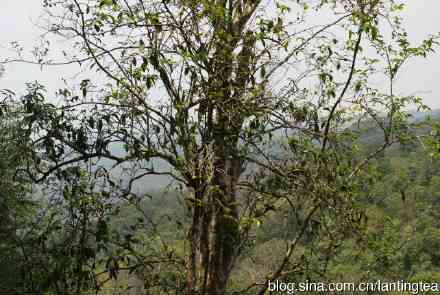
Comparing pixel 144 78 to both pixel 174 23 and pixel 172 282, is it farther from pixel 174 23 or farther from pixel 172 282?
pixel 172 282

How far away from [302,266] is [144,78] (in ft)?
6.16

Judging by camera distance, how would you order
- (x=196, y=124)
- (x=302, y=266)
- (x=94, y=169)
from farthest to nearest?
(x=302, y=266) < (x=94, y=169) < (x=196, y=124)

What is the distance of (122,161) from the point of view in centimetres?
292

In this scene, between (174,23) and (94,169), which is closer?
(174,23)

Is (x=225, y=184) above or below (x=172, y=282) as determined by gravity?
above

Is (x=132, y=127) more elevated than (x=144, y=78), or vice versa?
(x=144, y=78)

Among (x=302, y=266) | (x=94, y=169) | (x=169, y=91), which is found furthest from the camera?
(x=302, y=266)

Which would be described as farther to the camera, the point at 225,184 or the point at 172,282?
the point at 172,282

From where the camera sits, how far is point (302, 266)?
11.5 ft

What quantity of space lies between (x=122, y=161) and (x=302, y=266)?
62.5 inches

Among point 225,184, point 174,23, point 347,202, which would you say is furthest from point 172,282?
point 174,23

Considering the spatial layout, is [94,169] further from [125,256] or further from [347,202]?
[347,202]

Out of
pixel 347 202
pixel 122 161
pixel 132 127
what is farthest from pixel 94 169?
pixel 347 202

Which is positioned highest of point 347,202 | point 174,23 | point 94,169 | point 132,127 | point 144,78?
point 174,23
